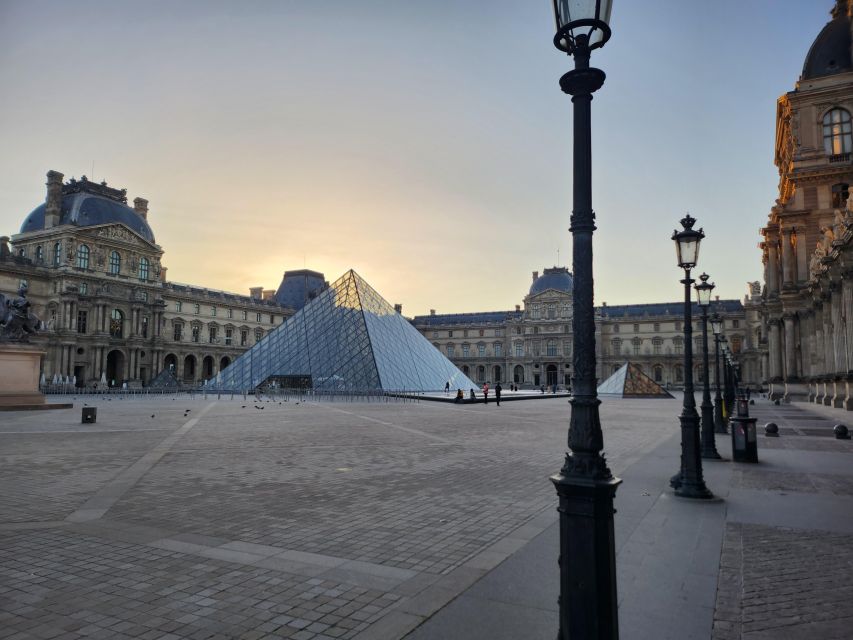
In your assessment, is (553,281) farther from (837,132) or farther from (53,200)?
(53,200)

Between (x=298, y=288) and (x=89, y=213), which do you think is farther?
(x=298, y=288)

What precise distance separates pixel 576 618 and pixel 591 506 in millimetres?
483

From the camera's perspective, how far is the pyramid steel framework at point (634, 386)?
140 feet

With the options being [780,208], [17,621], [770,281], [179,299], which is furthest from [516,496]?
[179,299]

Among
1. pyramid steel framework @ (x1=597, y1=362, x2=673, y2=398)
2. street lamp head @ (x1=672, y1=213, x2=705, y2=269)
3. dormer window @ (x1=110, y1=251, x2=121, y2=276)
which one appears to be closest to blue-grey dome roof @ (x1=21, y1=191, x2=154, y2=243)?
dormer window @ (x1=110, y1=251, x2=121, y2=276)

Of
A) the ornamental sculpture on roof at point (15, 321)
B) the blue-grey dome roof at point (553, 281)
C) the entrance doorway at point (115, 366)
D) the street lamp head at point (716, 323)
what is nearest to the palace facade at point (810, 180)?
the street lamp head at point (716, 323)

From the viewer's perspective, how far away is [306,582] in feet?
12.5

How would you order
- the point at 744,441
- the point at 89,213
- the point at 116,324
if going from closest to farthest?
the point at 744,441, the point at 89,213, the point at 116,324

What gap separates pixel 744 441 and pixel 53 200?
62124 mm

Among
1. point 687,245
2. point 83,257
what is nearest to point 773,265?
point 687,245

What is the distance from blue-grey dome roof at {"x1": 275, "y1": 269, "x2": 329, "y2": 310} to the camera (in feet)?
279

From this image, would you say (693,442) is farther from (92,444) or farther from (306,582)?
(92,444)

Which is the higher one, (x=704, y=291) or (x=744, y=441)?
(x=704, y=291)

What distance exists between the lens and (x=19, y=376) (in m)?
21.4
